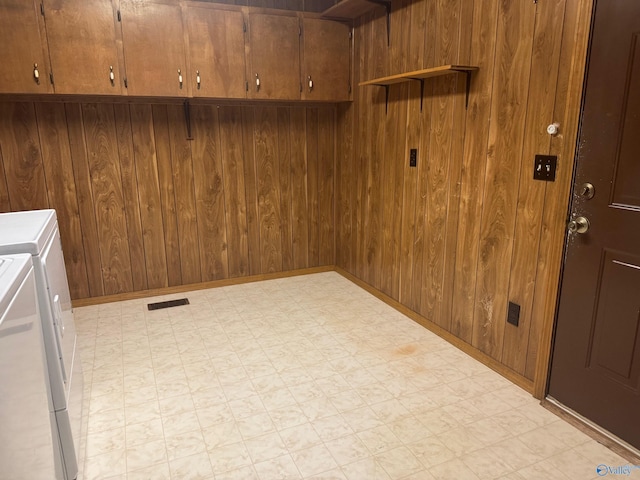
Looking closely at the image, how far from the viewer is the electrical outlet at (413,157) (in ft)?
9.85

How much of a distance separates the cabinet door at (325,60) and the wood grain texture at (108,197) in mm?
1564

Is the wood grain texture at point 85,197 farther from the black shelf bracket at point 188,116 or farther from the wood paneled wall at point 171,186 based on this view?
the black shelf bracket at point 188,116

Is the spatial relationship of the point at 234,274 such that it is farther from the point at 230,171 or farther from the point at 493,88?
the point at 493,88

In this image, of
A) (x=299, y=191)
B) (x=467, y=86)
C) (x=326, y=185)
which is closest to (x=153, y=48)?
(x=299, y=191)

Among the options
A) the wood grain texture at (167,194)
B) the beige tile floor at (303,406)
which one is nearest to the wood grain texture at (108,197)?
the wood grain texture at (167,194)

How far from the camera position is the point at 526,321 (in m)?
2.26

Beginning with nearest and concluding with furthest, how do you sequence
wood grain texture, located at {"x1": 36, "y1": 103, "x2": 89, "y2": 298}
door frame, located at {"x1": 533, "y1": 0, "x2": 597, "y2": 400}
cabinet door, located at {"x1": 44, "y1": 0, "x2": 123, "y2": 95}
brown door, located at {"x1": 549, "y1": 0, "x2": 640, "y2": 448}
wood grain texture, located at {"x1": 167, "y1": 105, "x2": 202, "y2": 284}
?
brown door, located at {"x1": 549, "y1": 0, "x2": 640, "y2": 448}
door frame, located at {"x1": 533, "y1": 0, "x2": 597, "y2": 400}
cabinet door, located at {"x1": 44, "y1": 0, "x2": 123, "y2": 95}
wood grain texture, located at {"x1": 36, "y1": 103, "x2": 89, "y2": 298}
wood grain texture, located at {"x1": 167, "y1": 105, "x2": 202, "y2": 284}

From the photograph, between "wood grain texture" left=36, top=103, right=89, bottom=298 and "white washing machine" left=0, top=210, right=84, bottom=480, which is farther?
"wood grain texture" left=36, top=103, right=89, bottom=298

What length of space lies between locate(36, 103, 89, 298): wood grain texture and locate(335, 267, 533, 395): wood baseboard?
2.30 m

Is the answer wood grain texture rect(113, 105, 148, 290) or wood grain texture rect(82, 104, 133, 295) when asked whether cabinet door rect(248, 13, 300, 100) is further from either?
wood grain texture rect(82, 104, 133, 295)

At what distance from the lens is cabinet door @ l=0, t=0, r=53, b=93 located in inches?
105

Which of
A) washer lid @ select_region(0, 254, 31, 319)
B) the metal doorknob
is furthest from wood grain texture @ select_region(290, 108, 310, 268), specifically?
washer lid @ select_region(0, 254, 31, 319)

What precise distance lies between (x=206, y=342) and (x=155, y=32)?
2.14 m

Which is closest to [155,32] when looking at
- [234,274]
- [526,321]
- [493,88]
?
[234,274]
